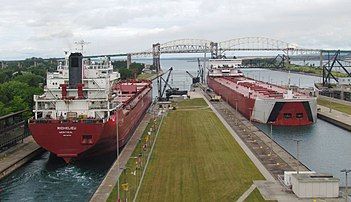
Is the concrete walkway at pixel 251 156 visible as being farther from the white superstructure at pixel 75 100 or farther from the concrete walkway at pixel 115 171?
the white superstructure at pixel 75 100

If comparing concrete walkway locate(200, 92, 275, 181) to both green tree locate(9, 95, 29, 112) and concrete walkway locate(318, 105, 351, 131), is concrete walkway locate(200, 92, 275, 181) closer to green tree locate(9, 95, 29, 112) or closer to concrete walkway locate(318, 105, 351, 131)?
concrete walkway locate(318, 105, 351, 131)

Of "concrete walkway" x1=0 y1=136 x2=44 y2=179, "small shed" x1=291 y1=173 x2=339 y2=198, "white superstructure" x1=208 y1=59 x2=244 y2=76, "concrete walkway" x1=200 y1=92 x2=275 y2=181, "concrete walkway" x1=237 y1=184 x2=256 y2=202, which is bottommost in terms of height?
"concrete walkway" x1=0 y1=136 x2=44 y2=179

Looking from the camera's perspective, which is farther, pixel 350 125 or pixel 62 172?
pixel 350 125

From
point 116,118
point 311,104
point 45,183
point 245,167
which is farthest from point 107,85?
point 311,104

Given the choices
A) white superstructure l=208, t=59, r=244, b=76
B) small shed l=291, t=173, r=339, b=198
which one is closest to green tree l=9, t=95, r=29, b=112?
small shed l=291, t=173, r=339, b=198

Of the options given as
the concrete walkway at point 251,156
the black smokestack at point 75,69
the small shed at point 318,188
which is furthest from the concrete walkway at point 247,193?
the black smokestack at point 75,69

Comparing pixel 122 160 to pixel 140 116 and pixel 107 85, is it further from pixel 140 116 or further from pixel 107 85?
pixel 140 116
